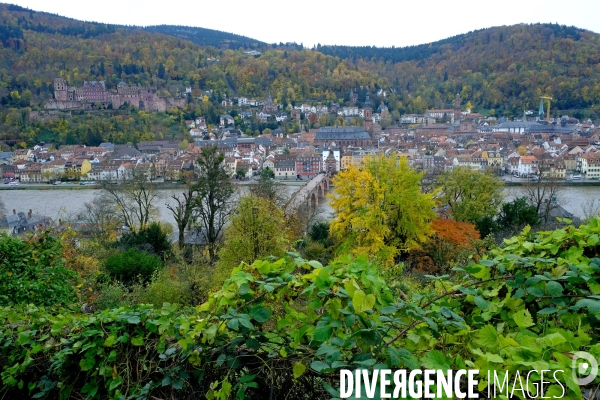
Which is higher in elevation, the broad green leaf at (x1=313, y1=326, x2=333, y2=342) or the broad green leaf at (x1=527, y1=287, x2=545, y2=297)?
the broad green leaf at (x1=527, y1=287, x2=545, y2=297)

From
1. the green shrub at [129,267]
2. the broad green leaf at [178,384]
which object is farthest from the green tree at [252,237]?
the broad green leaf at [178,384]

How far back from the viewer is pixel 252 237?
22.8 feet

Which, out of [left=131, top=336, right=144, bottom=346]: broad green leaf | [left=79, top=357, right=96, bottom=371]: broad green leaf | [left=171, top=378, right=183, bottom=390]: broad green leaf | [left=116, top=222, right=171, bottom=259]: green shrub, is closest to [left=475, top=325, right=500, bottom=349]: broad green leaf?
[left=171, top=378, right=183, bottom=390]: broad green leaf

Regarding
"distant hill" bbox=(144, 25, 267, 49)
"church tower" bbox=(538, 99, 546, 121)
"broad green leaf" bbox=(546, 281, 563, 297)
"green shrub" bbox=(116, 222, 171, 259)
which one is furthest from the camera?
"distant hill" bbox=(144, 25, 267, 49)

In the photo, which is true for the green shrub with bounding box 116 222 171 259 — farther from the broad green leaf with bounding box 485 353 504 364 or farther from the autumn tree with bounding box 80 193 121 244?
the broad green leaf with bounding box 485 353 504 364

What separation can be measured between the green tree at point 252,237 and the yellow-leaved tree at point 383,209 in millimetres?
1134

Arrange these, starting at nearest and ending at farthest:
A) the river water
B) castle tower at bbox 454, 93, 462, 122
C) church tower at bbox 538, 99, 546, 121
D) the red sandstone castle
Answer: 1. the river water
2. the red sandstone castle
3. church tower at bbox 538, 99, 546, 121
4. castle tower at bbox 454, 93, 462, 122

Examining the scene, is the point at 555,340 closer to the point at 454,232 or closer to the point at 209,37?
the point at 454,232

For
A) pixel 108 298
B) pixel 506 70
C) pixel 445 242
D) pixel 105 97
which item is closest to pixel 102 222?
pixel 108 298

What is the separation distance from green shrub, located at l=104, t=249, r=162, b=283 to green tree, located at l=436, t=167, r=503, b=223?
20.7ft

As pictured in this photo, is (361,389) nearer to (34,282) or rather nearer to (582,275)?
(582,275)

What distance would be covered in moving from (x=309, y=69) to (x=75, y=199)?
4712 cm

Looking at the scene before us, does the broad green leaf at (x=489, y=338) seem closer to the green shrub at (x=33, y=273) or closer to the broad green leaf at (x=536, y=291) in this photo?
the broad green leaf at (x=536, y=291)

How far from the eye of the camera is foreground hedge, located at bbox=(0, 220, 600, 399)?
39.1 inches
